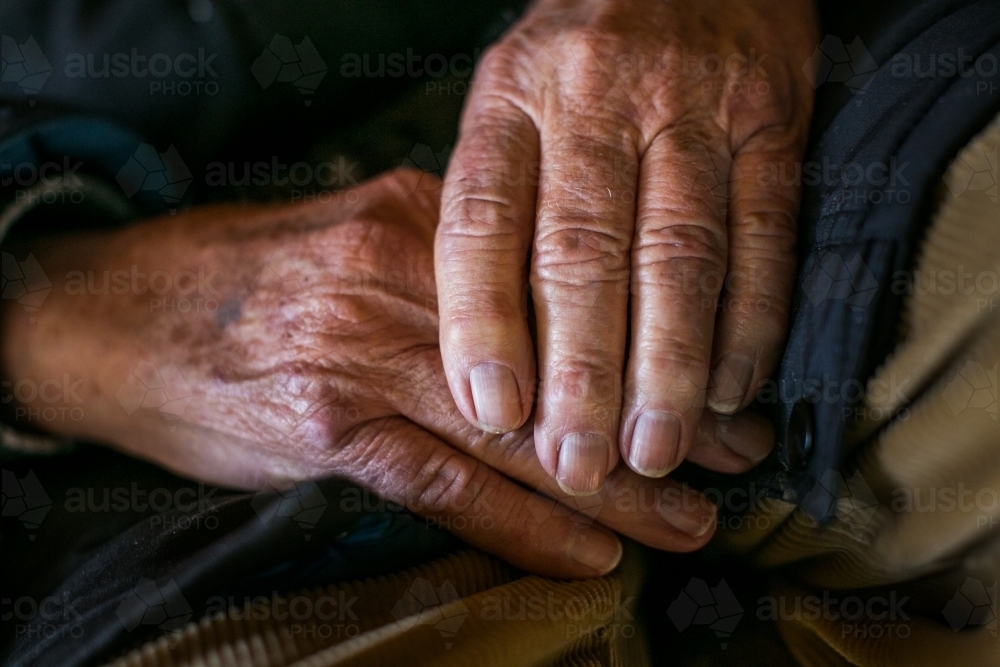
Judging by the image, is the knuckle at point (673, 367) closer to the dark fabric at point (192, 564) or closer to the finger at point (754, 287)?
the finger at point (754, 287)

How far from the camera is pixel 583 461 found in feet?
1.79

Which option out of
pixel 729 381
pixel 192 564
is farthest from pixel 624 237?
pixel 192 564

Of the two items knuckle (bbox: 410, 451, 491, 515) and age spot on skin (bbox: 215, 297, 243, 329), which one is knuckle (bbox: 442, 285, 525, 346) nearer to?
knuckle (bbox: 410, 451, 491, 515)

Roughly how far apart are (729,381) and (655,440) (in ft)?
0.25

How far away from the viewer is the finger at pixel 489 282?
0.55m

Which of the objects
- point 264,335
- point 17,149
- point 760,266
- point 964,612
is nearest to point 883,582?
point 964,612

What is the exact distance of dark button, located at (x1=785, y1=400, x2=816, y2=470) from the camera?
1.63 ft

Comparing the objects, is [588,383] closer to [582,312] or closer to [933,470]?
[582,312]

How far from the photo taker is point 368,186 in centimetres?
75

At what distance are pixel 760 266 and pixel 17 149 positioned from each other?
2.51 feet

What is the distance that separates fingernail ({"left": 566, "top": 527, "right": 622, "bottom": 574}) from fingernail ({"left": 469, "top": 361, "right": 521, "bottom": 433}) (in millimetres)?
113

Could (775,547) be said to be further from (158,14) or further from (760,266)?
(158,14)

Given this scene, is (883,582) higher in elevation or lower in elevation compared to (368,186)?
lower

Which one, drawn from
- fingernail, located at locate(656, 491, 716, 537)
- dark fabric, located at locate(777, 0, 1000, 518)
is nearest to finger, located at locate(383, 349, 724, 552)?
fingernail, located at locate(656, 491, 716, 537)
